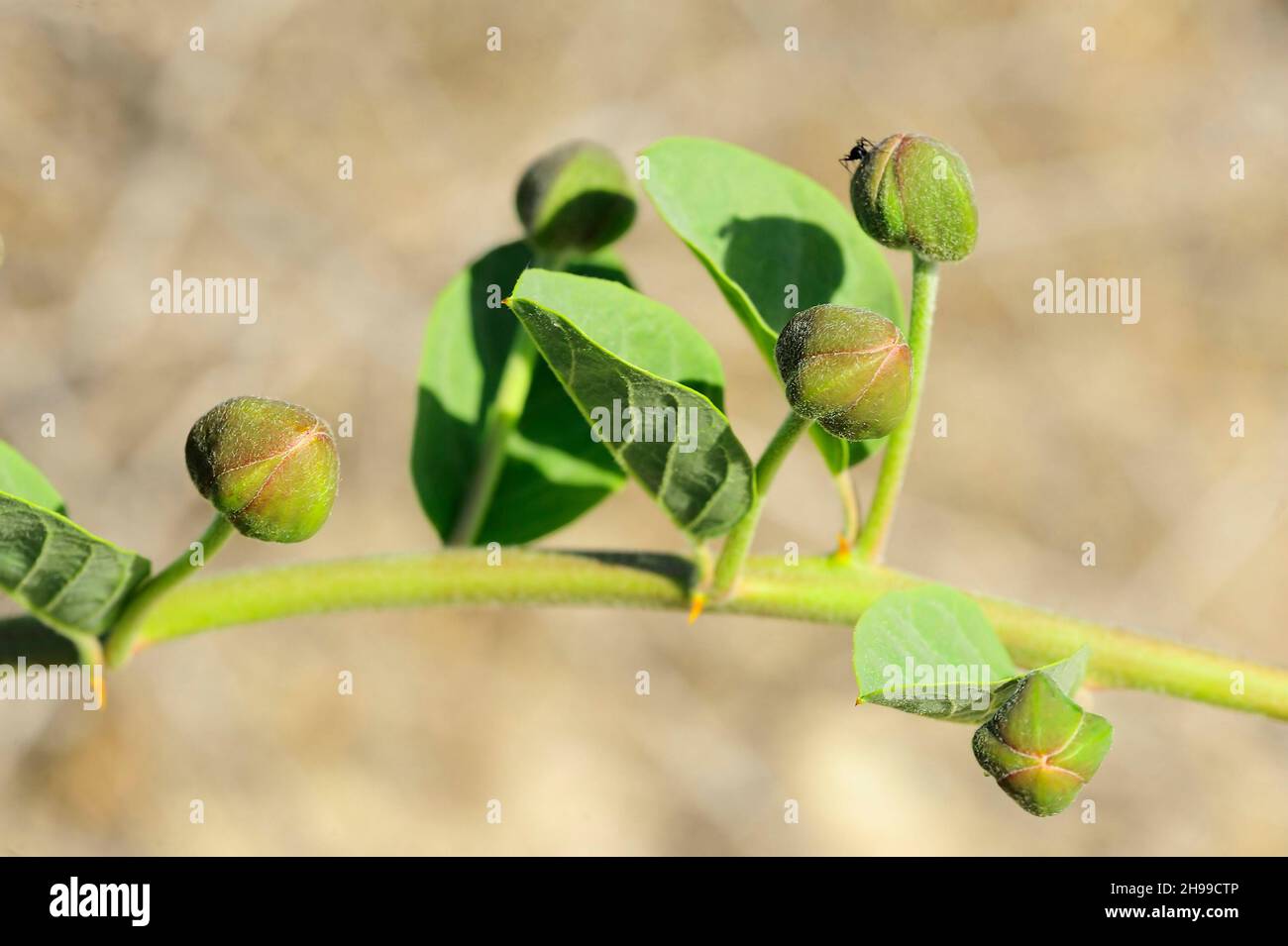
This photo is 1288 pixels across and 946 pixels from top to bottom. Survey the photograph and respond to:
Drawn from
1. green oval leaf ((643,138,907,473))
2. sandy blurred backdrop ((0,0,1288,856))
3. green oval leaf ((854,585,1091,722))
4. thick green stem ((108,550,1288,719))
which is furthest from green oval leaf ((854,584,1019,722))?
sandy blurred backdrop ((0,0,1288,856))

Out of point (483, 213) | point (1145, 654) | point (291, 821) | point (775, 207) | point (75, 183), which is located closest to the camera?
point (1145, 654)

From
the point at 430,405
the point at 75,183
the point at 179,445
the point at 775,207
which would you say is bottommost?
the point at 430,405

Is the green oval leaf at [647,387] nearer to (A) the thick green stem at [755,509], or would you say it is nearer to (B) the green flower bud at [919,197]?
(A) the thick green stem at [755,509]

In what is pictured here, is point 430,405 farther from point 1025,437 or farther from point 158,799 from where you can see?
point 1025,437

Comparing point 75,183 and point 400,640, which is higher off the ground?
point 75,183

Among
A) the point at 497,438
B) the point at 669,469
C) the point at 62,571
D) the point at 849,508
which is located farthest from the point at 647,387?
the point at 62,571

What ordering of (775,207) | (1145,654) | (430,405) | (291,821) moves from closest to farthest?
(1145,654) < (775,207) < (430,405) < (291,821)

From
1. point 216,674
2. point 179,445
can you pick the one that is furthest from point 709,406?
point 216,674
